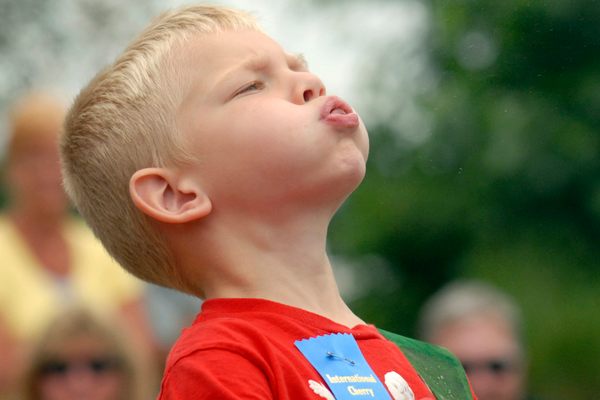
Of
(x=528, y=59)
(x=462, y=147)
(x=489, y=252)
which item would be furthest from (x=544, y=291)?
(x=528, y=59)

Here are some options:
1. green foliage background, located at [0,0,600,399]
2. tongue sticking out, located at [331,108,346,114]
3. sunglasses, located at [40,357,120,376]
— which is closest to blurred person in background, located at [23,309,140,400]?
sunglasses, located at [40,357,120,376]

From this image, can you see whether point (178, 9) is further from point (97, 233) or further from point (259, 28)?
point (97, 233)

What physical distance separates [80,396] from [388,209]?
194 inches

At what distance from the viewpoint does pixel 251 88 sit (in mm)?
2627

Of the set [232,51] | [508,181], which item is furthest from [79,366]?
[508,181]

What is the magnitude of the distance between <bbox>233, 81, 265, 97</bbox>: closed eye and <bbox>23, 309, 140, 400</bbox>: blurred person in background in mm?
1719

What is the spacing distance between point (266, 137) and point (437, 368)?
57 cm

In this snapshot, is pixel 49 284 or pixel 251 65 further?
pixel 49 284

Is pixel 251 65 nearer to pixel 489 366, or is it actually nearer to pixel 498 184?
pixel 489 366

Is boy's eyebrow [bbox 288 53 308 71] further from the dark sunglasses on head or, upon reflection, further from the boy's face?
the dark sunglasses on head

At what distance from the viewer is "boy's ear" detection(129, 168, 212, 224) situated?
2570 millimetres

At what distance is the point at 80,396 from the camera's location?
4094 millimetres

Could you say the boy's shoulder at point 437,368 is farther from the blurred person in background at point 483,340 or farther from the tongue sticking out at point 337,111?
the blurred person in background at point 483,340

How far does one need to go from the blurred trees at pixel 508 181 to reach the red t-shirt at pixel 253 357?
188 inches
